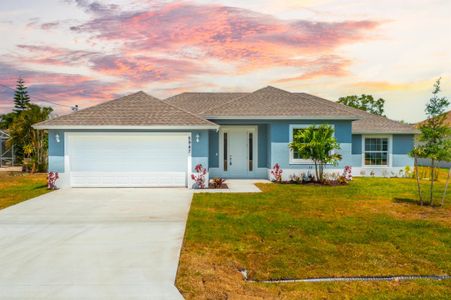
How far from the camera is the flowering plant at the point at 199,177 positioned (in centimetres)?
1547

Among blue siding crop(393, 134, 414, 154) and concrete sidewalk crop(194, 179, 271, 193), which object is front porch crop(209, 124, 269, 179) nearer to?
concrete sidewalk crop(194, 179, 271, 193)

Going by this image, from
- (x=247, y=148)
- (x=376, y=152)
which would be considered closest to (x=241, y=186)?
(x=247, y=148)

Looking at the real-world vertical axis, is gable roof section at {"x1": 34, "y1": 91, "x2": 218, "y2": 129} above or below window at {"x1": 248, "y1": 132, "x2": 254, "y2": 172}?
above

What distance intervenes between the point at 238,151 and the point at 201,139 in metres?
3.98

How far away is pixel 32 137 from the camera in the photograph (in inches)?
1030

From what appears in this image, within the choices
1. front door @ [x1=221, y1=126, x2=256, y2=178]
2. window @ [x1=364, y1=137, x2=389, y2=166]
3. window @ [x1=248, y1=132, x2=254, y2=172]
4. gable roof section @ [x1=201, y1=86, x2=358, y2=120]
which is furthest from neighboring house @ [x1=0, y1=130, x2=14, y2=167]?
window @ [x1=364, y1=137, x2=389, y2=166]

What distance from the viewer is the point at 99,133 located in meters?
15.7

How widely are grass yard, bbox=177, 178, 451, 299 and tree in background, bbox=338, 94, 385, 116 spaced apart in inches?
1367

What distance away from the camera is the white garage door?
15.8 metres

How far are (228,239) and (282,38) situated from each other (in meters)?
14.3

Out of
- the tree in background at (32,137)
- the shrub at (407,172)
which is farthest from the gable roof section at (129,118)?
the shrub at (407,172)

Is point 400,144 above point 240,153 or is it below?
above

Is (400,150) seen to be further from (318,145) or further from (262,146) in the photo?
(262,146)

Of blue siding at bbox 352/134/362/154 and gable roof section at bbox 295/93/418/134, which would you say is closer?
gable roof section at bbox 295/93/418/134
